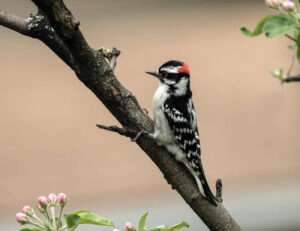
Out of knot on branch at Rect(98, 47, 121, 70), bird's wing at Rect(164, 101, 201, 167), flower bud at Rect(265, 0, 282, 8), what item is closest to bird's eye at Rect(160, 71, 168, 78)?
bird's wing at Rect(164, 101, 201, 167)

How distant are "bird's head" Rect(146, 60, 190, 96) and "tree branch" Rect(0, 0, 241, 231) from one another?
1.68 meters

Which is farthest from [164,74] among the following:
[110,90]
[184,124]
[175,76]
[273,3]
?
[110,90]

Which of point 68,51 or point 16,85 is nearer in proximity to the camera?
point 68,51

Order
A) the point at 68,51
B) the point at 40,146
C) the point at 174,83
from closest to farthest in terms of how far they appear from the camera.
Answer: the point at 68,51
the point at 174,83
the point at 40,146

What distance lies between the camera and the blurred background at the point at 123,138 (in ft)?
35.2

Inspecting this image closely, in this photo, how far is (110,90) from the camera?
3.18 metres

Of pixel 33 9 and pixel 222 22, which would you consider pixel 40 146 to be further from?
pixel 222 22

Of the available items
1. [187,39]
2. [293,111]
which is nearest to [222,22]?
[187,39]

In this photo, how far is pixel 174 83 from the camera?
519 cm

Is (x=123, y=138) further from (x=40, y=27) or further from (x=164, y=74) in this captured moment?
(x=40, y=27)

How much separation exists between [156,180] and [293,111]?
1549 millimetres

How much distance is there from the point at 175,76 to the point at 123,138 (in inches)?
219

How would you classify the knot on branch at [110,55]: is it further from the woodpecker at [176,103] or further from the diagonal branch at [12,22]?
the woodpecker at [176,103]

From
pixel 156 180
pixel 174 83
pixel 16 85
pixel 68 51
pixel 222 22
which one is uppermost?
pixel 222 22
